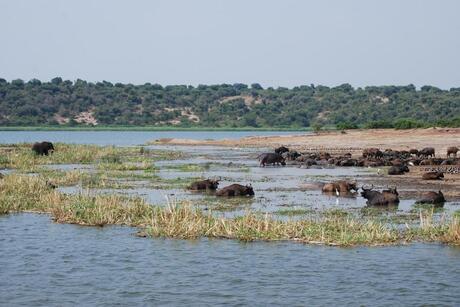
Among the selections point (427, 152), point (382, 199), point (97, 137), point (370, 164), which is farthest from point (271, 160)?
point (97, 137)

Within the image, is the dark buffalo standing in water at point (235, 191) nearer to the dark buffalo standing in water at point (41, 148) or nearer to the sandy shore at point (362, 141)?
the dark buffalo standing in water at point (41, 148)

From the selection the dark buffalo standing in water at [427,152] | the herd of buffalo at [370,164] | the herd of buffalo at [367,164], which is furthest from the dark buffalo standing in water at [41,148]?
the dark buffalo standing in water at [427,152]

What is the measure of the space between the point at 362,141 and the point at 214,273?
137 feet

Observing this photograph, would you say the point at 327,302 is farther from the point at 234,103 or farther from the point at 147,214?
the point at 234,103

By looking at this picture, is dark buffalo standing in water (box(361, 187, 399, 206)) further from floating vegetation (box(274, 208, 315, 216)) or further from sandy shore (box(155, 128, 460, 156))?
sandy shore (box(155, 128, 460, 156))

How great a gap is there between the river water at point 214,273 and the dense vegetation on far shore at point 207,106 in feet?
279

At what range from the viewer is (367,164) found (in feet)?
114

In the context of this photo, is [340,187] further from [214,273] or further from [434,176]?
[214,273]

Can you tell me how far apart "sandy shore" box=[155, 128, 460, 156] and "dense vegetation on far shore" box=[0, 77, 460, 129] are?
131 ft

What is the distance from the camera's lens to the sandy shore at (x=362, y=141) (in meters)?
47.9

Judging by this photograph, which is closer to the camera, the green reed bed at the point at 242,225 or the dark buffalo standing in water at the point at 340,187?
the green reed bed at the point at 242,225

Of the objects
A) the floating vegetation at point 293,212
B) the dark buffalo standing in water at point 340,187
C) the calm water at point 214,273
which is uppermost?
the dark buffalo standing in water at point 340,187

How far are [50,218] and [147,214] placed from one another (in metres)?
2.66

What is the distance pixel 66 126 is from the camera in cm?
11206
